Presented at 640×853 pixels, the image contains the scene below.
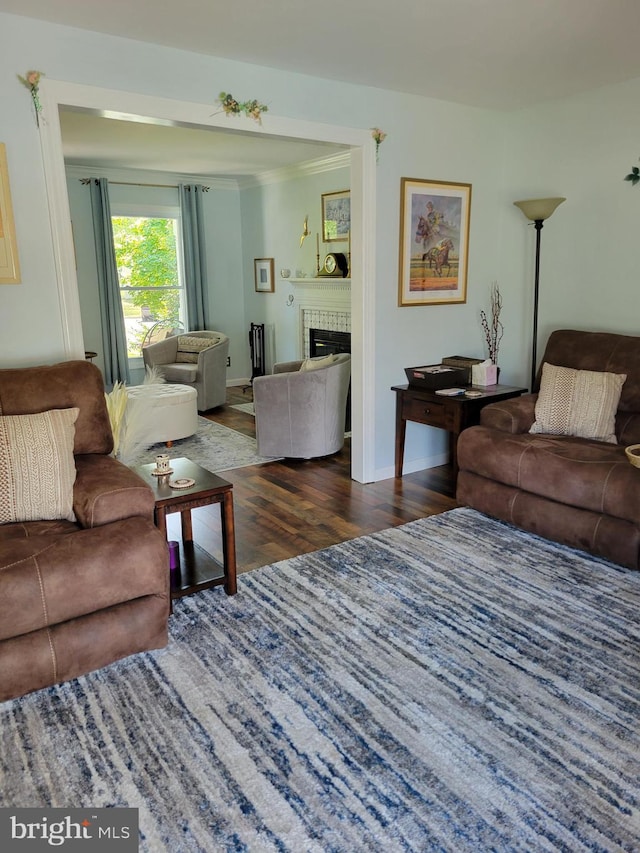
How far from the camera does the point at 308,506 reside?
12.7 ft

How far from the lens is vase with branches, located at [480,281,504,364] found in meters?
4.64

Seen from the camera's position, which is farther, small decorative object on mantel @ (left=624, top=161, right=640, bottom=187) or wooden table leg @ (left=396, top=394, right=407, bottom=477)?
wooden table leg @ (left=396, top=394, right=407, bottom=477)

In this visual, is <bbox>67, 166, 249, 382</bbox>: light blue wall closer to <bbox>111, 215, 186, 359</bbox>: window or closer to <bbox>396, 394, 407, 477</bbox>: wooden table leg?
<bbox>111, 215, 186, 359</bbox>: window

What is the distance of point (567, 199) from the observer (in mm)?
4168

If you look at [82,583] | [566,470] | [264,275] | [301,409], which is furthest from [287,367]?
[82,583]

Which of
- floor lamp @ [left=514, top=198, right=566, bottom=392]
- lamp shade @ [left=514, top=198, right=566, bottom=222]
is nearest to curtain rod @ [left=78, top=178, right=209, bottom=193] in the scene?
floor lamp @ [left=514, top=198, right=566, bottom=392]

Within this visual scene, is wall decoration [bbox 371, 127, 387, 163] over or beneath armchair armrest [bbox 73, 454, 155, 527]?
over

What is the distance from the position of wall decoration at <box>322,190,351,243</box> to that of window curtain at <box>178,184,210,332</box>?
1722 millimetres

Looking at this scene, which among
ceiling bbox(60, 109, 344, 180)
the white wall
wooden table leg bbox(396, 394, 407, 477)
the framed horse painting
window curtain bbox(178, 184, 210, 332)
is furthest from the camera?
window curtain bbox(178, 184, 210, 332)

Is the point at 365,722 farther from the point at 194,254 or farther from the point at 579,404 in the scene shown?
the point at 194,254

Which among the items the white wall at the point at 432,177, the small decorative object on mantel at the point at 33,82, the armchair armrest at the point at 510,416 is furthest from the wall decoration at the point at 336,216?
the small decorative object on mantel at the point at 33,82

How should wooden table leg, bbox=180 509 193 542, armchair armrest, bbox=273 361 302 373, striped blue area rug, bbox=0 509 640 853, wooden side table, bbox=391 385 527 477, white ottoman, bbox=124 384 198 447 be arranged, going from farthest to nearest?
1. armchair armrest, bbox=273 361 302 373
2. white ottoman, bbox=124 384 198 447
3. wooden side table, bbox=391 385 527 477
4. wooden table leg, bbox=180 509 193 542
5. striped blue area rug, bbox=0 509 640 853

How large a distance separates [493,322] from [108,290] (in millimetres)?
4315

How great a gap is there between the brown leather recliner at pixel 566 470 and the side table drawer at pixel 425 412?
31 cm
